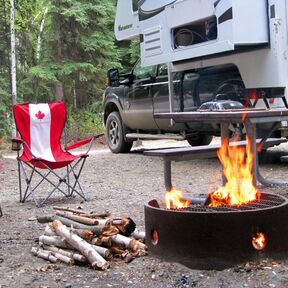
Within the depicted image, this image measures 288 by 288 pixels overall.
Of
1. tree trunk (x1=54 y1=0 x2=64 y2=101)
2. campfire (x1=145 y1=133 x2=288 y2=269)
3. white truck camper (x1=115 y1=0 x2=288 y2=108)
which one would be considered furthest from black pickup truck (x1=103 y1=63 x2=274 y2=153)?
tree trunk (x1=54 y1=0 x2=64 y2=101)

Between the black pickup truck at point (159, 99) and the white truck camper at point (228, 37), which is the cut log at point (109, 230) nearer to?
the black pickup truck at point (159, 99)

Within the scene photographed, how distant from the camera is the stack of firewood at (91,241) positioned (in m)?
3.52

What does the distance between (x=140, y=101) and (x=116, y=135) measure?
150 cm

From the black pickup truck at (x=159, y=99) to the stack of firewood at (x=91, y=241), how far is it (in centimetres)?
302

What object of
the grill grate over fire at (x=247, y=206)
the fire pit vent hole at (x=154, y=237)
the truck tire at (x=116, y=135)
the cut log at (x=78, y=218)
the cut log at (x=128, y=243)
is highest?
the truck tire at (x=116, y=135)

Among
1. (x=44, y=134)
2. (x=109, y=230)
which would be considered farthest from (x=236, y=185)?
(x=44, y=134)

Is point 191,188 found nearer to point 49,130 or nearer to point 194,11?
point 49,130

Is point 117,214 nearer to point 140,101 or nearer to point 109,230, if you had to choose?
point 109,230

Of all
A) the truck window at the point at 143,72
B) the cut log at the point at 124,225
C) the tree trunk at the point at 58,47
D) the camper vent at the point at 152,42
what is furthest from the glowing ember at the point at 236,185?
the tree trunk at the point at 58,47

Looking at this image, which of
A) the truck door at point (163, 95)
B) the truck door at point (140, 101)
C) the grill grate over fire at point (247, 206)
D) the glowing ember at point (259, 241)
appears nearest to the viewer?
the glowing ember at point (259, 241)

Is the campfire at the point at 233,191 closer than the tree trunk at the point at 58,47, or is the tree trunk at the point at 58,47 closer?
the campfire at the point at 233,191

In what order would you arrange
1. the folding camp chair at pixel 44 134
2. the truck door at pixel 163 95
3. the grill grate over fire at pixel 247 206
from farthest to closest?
the truck door at pixel 163 95, the folding camp chair at pixel 44 134, the grill grate over fire at pixel 247 206

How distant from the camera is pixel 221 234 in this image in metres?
3.30

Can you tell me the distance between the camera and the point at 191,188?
660 cm
